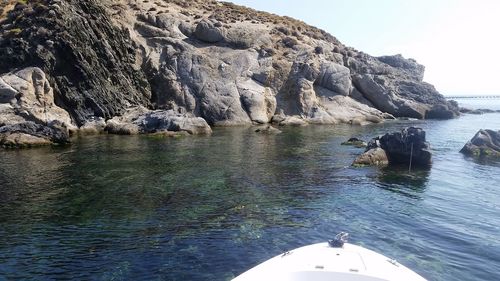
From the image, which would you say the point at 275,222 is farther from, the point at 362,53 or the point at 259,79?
the point at 362,53

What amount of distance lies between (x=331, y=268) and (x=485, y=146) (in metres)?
44.0

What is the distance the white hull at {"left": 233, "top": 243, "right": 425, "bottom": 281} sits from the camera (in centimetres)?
1169

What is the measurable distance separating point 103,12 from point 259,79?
104 feet

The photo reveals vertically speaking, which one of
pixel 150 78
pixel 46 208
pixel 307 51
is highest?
pixel 307 51

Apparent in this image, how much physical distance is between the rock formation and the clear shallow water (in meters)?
1.95

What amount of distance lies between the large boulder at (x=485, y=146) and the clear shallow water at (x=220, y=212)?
3.95 m

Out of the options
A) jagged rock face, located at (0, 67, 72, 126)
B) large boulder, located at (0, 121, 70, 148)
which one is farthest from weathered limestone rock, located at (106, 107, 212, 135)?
large boulder, located at (0, 121, 70, 148)

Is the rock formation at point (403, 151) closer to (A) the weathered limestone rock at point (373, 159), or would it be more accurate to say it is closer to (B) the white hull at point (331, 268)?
(A) the weathered limestone rock at point (373, 159)

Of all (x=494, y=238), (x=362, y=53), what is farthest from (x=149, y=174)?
(x=362, y=53)

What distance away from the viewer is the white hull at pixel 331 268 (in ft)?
38.3

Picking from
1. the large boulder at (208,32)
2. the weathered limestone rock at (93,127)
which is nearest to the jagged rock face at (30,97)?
the weathered limestone rock at (93,127)

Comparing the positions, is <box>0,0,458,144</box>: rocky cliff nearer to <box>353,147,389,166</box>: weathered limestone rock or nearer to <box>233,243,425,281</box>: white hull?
<box>353,147,389,166</box>: weathered limestone rock

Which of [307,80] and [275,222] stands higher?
[307,80]

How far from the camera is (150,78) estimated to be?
80.2 meters
